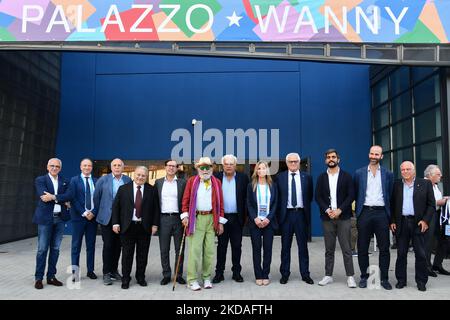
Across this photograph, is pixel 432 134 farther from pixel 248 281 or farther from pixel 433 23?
pixel 248 281

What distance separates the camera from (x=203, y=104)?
11625 mm

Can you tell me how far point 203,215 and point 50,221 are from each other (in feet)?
6.74

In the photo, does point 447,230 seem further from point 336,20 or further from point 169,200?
point 169,200

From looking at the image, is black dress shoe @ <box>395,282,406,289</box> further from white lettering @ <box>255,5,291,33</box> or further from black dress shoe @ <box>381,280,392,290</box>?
white lettering @ <box>255,5,291,33</box>

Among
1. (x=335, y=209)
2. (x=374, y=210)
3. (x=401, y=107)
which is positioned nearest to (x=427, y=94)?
(x=401, y=107)

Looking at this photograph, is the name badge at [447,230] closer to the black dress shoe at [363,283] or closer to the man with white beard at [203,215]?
the black dress shoe at [363,283]

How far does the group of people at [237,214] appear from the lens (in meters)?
5.21

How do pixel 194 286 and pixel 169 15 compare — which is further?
pixel 169 15

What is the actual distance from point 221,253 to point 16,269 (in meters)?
3.54

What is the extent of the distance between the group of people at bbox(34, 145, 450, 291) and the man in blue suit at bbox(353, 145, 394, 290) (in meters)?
0.01

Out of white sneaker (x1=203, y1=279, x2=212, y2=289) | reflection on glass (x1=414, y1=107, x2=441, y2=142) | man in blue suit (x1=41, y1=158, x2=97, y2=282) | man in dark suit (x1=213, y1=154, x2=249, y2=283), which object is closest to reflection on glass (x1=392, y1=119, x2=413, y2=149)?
reflection on glass (x1=414, y1=107, x2=441, y2=142)

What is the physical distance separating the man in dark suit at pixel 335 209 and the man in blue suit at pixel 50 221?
11.8 feet

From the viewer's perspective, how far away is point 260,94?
37.9 feet

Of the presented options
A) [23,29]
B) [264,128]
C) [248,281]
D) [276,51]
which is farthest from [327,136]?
[23,29]
